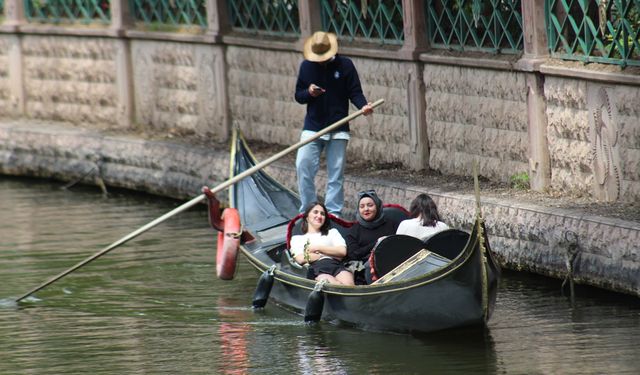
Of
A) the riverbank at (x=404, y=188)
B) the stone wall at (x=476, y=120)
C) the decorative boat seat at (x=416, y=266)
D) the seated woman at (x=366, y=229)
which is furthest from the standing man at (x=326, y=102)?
the decorative boat seat at (x=416, y=266)

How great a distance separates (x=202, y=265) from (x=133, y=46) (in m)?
6.04

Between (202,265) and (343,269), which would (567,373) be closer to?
(343,269)

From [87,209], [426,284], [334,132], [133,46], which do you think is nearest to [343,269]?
[426,284]

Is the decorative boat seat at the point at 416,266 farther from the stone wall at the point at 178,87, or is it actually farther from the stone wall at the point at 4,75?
the stone wall at the point at 4,75

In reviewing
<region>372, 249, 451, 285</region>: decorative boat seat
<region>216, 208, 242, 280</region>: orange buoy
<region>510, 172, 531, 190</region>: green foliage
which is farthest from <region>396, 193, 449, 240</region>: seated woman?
<region>510, 172, 531, 190</region>: green foliage

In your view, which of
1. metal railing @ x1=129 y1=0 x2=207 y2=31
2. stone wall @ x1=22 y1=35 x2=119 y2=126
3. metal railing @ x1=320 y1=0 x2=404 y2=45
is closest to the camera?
metal railing @ x1=320 y1=0 x2=404 y2=45

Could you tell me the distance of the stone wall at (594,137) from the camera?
41.7ft

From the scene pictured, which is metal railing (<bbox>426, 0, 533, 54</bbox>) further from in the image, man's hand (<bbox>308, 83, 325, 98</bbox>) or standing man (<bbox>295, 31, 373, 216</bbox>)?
man's hand (<bbox>308, 83, 325, 98</bbox>)

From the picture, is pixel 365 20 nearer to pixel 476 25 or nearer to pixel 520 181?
pixel 476 25

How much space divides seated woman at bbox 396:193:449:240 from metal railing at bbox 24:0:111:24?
9.09 metres

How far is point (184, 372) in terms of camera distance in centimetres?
1034

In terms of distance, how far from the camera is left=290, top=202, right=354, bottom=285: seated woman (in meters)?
11.9

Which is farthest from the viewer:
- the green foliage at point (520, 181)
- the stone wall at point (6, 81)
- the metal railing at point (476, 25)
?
the stone wall at point (6, 81)

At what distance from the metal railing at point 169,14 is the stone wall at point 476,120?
14.1 feet
